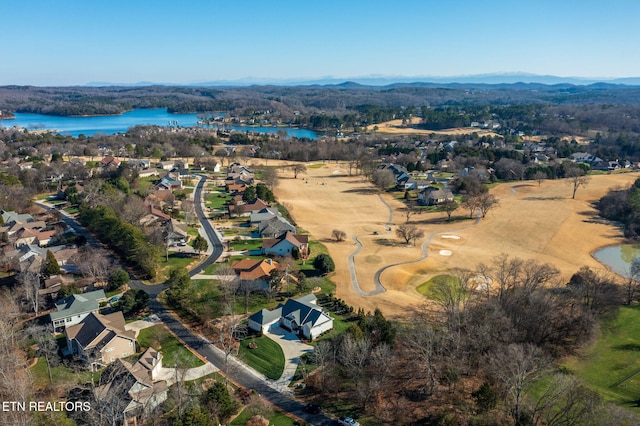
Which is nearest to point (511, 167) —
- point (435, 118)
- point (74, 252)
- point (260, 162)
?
point (260, 162)

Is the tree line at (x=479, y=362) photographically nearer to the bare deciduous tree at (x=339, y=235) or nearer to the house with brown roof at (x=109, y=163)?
the bare deciduous tree at (x=339, y=235)

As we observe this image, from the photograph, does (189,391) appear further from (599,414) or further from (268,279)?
(599,414)

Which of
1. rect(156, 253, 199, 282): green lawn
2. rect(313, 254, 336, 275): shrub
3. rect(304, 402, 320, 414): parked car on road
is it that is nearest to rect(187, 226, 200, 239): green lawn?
rect(156, 253, 199, 282): green lawn

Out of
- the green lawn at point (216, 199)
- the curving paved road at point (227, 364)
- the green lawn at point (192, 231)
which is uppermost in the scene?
the green lawn at point (216, 199)

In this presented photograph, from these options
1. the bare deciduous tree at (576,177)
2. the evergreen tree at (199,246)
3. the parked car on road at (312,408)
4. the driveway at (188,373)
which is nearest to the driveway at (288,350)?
the parked car on road at (312,408)

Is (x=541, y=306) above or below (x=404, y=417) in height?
above

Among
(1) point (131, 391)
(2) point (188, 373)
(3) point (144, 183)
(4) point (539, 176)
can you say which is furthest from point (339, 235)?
(4) point (539, 176)

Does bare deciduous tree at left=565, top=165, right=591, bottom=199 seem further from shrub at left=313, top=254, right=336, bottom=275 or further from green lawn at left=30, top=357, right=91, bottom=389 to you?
green lawn at left=30, top=357, right=91, bottom=389
